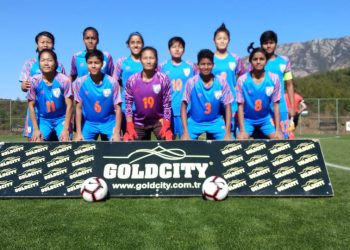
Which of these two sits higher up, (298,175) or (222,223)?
(298,175)

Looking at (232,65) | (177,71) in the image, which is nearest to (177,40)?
(177,71)

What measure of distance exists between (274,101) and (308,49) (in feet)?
543

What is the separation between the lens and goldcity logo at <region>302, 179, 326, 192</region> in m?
5.26

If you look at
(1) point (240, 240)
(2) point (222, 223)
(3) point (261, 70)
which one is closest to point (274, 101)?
(3) point (261, 70)

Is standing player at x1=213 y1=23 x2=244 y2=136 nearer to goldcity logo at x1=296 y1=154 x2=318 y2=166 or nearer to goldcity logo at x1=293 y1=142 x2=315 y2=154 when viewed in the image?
goldcity logo at x1=293 y1=142 x2=315 y2=154

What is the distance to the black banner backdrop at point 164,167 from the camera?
17.4ft

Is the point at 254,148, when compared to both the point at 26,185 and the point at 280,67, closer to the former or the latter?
the point at 280,67

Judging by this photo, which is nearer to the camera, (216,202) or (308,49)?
(216,202)

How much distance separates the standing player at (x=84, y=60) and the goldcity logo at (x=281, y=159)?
11.3 feet

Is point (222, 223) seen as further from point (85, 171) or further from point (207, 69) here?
point (207, 69)

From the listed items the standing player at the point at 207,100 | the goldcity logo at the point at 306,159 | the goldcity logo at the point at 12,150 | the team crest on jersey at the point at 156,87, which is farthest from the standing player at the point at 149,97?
the goldcity logo at the point at 306,159

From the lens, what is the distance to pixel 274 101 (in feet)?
21.2

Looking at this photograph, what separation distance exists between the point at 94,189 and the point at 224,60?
329 cm

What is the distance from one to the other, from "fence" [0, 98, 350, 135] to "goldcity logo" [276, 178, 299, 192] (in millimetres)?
25281
